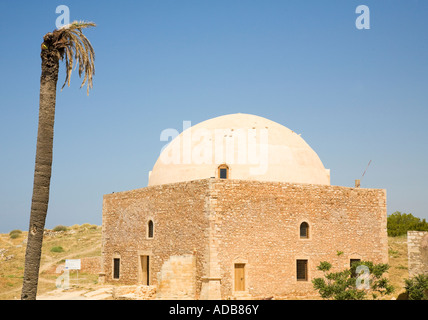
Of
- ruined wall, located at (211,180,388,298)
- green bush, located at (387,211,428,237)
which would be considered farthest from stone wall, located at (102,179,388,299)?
green bush, located at (387,211,428,237)

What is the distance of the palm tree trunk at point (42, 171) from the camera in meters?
13.4

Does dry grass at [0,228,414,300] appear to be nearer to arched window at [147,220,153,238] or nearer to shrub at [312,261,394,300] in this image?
shrub at [312,261,394,300]

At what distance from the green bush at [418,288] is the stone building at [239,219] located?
3.36 metres

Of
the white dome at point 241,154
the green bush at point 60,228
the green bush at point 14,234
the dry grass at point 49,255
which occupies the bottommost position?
the dry grass at point 49,255

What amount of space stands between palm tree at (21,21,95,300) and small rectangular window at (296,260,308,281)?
9777 mm

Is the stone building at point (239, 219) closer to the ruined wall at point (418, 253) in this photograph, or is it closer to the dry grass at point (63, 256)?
the ruined wall at point (418, 253)

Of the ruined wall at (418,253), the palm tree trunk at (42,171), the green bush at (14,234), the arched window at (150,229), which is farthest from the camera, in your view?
the green bush at (14,234)

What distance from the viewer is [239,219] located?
18562 mm

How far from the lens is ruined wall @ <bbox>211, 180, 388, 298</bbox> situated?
18391 millimetres

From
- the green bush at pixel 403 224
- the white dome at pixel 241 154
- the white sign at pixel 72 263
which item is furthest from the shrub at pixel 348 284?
the green bush at pixel 403 224

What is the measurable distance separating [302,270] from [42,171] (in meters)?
10.6

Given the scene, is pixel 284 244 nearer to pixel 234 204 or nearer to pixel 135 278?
pixel 234 204
